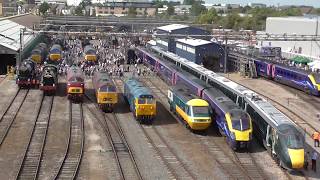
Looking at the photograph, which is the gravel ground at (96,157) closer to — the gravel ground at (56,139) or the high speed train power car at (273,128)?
the gravel ground at (56,139)

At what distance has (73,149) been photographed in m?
26.9

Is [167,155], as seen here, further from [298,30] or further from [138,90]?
[298,30]

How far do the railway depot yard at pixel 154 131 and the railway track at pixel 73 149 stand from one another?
0.05 metres

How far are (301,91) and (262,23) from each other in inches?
3014

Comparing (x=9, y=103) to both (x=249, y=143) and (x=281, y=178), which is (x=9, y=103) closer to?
(x=249, y=143)

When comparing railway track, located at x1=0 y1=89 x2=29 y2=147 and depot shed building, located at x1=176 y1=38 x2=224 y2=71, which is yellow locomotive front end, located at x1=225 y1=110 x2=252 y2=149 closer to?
railway track, located at x1=0 y1=89 x2=29 y2=147

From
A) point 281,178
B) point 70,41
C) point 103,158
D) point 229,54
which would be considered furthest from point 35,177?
point 70,41

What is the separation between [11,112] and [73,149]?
11198mm

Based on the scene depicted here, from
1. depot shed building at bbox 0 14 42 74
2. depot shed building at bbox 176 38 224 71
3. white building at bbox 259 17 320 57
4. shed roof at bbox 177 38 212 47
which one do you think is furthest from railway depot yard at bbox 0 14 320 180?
white building at bbox 259 17 320 57

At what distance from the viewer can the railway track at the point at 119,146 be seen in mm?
23327

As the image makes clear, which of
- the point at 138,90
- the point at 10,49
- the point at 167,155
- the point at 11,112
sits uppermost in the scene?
the point at 10,49

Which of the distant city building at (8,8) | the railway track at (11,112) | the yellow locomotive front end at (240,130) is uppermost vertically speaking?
the distant city building at (8,8)

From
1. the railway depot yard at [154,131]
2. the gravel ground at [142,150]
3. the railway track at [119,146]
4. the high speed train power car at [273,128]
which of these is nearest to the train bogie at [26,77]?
the railway depot yard at [154,131]

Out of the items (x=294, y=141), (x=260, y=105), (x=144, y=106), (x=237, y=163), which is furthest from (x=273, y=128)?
(x=144, y=106)
